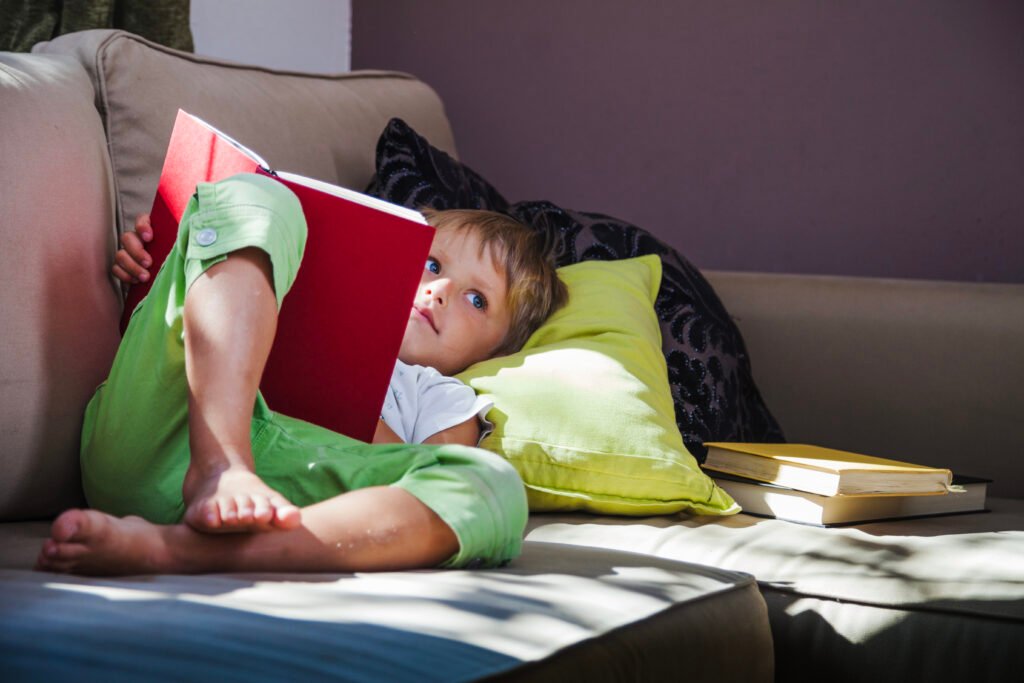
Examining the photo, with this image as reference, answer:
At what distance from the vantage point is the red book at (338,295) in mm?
1176

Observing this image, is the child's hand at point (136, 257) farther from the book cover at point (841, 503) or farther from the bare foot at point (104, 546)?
the book cover at point (841, 503)

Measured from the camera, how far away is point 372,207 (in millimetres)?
1184

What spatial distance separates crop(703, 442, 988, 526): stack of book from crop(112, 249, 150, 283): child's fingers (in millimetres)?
793

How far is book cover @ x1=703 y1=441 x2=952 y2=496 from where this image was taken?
1.42 meters

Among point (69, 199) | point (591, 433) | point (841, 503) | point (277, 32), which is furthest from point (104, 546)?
point (277, 32)

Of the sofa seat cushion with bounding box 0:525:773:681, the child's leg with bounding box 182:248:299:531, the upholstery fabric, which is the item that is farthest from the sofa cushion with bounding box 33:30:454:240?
the upholstery fabric

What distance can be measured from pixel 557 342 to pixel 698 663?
69cm

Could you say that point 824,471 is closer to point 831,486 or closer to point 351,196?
point 831,486

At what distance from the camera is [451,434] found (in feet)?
4.59

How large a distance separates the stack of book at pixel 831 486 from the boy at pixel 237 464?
528 mm

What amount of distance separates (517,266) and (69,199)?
0.62m

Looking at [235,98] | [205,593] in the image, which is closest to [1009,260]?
[235,98]

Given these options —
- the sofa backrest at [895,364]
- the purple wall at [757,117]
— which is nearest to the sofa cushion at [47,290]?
the sofa backrest at [895,364]

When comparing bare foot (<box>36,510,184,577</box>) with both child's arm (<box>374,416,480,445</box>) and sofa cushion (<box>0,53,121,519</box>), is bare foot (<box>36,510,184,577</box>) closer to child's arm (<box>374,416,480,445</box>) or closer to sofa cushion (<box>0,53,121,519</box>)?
sofa cushion (<box>0,53,121,519</box>)
